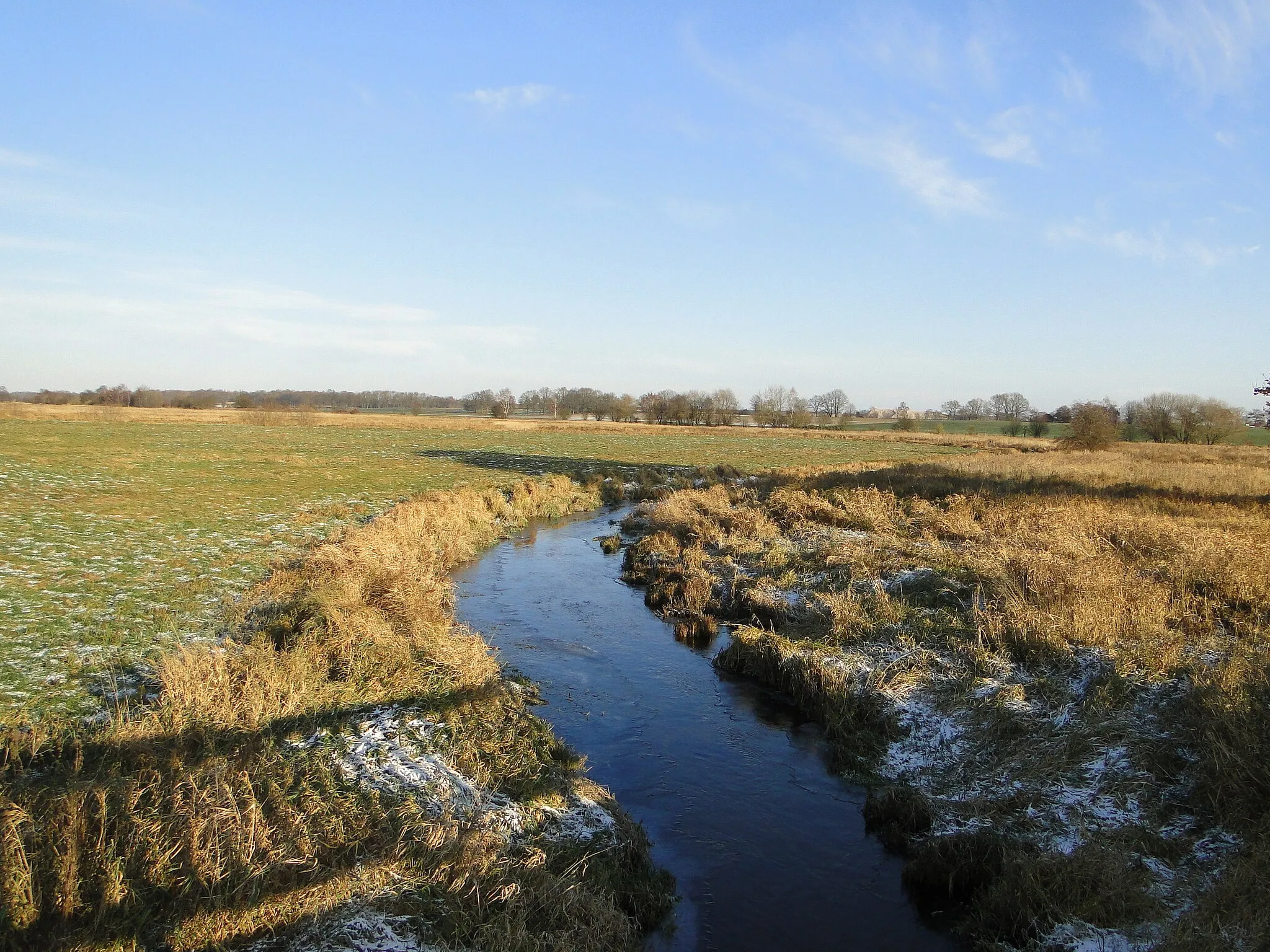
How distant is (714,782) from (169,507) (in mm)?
19899

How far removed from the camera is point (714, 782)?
29.3 feet

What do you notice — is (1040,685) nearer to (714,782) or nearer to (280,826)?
(714,782)

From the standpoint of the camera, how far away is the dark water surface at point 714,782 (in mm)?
6543

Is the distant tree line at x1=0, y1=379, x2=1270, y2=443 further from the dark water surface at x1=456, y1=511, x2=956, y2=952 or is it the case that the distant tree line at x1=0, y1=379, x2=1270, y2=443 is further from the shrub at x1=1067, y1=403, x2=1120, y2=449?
the dark water surface at x1=456, y1=511, x2=956, y2=952

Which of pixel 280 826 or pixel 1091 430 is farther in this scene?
pixel 1091 430

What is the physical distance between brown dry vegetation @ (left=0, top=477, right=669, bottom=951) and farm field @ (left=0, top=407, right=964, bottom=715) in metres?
1.59

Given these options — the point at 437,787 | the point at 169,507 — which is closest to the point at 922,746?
the point at 437,787

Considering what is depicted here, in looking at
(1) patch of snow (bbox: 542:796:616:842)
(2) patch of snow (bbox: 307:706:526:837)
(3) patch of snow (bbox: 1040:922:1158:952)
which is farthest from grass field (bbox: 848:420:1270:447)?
(2) patch of snow (bbox: 307:706:526:837)

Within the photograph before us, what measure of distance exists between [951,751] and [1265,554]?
9.36m

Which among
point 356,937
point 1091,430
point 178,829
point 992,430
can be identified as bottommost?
point 356,937

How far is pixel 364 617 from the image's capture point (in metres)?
10.8

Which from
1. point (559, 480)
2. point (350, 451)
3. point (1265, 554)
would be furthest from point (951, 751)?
point (350, 451)

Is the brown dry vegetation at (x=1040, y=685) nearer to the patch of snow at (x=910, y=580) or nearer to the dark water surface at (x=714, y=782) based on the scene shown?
the patch of snow at (x=910, y=580)

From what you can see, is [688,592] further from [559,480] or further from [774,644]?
[559,480]
